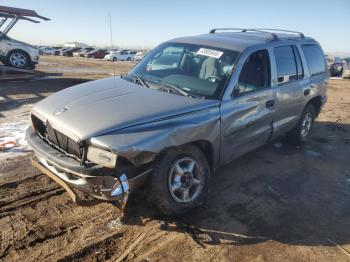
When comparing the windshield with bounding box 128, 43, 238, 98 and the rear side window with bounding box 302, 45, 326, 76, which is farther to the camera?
the rear side window with bounding box 302, 45, 326, 76

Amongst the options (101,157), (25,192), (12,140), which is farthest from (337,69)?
(101,157)

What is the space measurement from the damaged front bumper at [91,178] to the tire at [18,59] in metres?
11.3

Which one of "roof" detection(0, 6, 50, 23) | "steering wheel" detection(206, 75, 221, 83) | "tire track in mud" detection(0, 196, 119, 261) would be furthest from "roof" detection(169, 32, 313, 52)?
"roof" detection(0, 6, 50, 23)

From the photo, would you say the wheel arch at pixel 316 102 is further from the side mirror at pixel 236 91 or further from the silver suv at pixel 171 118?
the side mirror at pixel 236 91

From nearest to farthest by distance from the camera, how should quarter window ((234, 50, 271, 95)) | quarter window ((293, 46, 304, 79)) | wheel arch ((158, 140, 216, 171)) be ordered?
wheel arch ((158, 140, 216, 171)), quarter window ((234, 50, 271, 95)), quarter window ((293, 46, 304, 79))

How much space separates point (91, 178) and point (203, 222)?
1.34m

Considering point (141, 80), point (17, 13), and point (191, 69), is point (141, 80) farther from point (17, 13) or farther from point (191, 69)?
point (17, 13)

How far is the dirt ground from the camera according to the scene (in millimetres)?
3254

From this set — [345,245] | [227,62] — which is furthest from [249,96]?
[345,245]

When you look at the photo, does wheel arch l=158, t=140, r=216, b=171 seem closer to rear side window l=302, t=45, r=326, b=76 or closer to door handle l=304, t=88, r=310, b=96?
door handle l=304, t=88, r=310, b=96

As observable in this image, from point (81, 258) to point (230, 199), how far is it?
196 cm

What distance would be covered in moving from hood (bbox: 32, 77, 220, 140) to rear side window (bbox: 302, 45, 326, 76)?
288 cm

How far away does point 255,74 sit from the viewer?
4574 millimetres

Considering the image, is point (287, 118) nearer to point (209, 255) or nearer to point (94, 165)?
point (209, 255)
